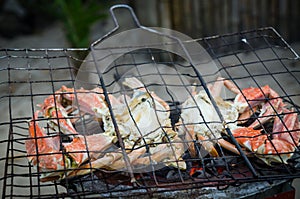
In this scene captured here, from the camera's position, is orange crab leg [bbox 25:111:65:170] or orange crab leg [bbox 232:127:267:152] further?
orange crab leg [bbox 232:127:267:152]

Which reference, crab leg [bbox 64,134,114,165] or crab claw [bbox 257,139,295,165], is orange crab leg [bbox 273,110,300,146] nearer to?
crab claw [bbox 257,139,295,165]

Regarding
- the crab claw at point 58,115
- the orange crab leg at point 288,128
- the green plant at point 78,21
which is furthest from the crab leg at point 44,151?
the green plant at point 78,21

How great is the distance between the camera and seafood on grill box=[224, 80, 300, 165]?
2.38m

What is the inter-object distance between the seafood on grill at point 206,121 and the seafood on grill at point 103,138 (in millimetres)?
102

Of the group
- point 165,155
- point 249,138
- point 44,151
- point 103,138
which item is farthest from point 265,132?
point 44,151

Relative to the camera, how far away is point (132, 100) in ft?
9.57

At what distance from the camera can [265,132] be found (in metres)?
2.51

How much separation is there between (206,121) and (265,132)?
0.39m

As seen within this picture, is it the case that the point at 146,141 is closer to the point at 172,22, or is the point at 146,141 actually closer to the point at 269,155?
the point at 269,155

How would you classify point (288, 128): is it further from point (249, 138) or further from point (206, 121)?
point (206, 121)

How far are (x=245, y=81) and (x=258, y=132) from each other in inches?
122

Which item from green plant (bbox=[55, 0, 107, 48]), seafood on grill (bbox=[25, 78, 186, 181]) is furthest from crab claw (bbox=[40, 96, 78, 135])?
green plant (bbox=[55, 0, 107, 48])

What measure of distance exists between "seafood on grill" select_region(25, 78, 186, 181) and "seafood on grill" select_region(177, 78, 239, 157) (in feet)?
0.33

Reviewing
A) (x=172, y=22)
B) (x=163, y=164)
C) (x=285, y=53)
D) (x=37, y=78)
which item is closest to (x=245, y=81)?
(x=285, y=53)
